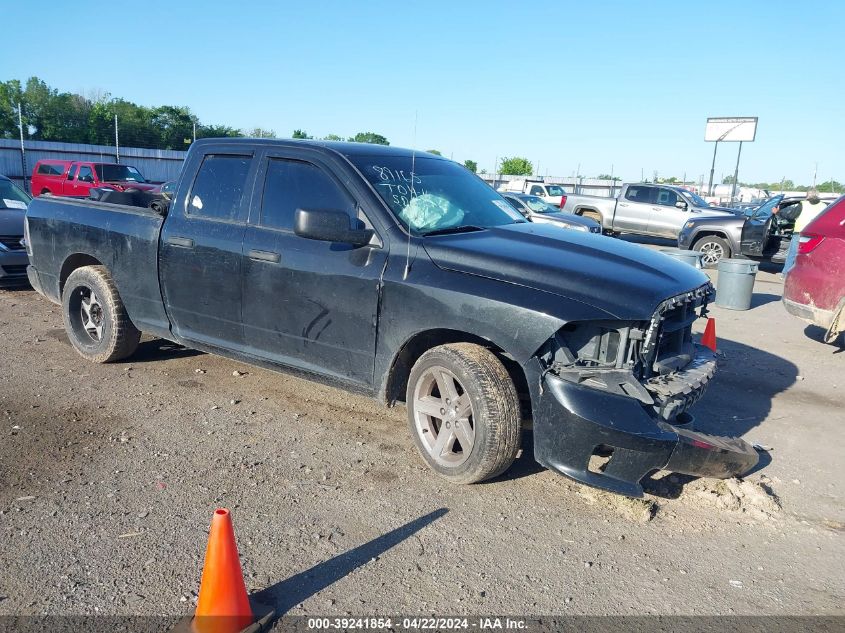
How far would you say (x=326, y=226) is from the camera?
156 inches

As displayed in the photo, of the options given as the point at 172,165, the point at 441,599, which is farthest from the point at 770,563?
the point at 172,165

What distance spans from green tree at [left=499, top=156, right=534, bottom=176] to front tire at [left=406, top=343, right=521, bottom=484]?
2163 inches

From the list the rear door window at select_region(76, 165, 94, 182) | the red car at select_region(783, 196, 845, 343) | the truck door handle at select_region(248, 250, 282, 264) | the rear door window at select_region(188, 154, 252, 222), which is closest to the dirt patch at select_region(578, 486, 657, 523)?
the truck door handle at select_region(248, 250, 282, 264)

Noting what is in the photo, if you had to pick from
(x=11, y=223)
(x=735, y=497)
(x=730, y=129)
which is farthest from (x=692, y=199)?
(x=730, y=129)

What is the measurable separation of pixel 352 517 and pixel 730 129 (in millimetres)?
39829

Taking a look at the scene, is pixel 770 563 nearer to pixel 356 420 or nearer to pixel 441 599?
pixel 441 599

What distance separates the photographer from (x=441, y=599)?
2938mm

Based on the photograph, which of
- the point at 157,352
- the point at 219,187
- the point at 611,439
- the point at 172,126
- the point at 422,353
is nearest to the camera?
the point at 611,439

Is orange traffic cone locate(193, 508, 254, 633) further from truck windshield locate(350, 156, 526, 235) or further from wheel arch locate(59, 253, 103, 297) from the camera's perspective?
wheel arch locate(59, 253, 103, 297)

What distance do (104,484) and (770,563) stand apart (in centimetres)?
353

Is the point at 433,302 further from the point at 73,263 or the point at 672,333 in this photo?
the point at 73,263

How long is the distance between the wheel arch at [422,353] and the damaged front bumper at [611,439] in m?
0.44

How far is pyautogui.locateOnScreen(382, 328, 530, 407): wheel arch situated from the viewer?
13.0 ft

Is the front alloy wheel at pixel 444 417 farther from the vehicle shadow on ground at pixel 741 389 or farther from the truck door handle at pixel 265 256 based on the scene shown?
the vehicle shadow on ground at pixel 741 389
